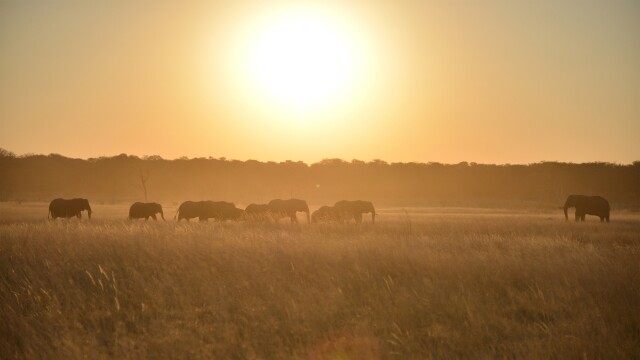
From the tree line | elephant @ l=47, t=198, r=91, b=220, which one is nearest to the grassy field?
elephant @ l=47, t=198, r=91, b=220

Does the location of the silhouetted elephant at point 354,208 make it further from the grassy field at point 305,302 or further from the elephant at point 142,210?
the grassy field at point 305,302

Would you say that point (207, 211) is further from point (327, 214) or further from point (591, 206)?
point (591, 206)

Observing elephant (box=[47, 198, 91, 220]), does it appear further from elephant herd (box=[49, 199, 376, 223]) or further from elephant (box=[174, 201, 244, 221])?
elephant (box=[174, 201, 244, 221])

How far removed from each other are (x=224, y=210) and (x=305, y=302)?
70.7ft

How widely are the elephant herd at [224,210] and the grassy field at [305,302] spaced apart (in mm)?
17050

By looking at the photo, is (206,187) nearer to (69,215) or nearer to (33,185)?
(33,185)

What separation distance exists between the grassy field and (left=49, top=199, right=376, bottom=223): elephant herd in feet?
55.9

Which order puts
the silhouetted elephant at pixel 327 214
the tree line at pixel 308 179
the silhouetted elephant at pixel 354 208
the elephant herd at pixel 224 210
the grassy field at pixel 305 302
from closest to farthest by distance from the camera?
the grassy field at pixel 305 302 < the elephant herd at pixel 224 210 < the silhouetted elephant at pixel 327 214 < the silhouetted elephant at pixel 354 208 < the tree line at pixel 308 179

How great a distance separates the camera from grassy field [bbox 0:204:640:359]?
6.32 meters

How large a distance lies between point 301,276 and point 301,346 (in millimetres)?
2802

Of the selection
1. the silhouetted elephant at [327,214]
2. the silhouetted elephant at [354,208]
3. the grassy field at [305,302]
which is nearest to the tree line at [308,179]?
the silhouetted elephant at [354,208]

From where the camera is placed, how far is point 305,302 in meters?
7.72

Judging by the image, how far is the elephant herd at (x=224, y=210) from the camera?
28.4m

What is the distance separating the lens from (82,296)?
7988 millimetres
